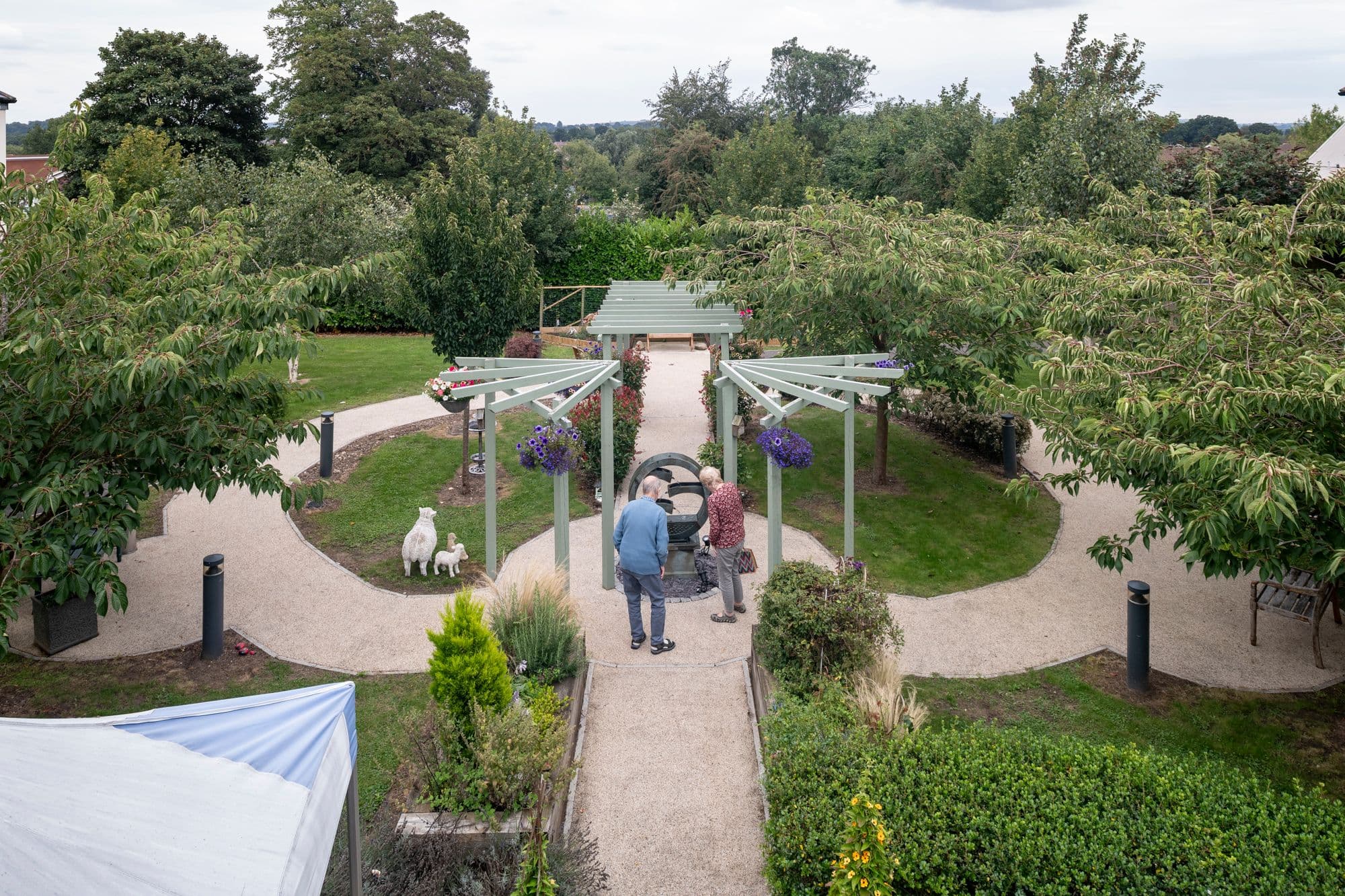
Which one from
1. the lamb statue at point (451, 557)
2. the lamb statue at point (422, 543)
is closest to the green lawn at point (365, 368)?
the lamb statue at point (422, 543)

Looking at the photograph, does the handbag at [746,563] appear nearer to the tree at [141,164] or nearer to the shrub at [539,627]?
the shrub at [539,627]

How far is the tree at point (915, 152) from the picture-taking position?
3247cm

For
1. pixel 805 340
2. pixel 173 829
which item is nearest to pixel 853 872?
pixel 173 829

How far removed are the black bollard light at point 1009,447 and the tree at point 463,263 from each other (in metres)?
7.93

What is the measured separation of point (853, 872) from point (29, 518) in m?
6.59

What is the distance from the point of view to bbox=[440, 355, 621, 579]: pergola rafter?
916cm

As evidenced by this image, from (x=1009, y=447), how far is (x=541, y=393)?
850 cm

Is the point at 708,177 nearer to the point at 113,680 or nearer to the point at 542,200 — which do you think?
the point at 542,200

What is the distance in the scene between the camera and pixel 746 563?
1057 cm

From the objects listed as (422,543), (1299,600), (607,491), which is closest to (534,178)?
(422,543)

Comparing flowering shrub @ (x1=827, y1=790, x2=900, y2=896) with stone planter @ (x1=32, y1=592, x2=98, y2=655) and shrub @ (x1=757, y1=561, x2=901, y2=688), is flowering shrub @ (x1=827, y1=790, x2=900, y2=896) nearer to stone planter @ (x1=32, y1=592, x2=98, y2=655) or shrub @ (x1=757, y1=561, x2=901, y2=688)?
shrub @ (x1=757, y1=561, x2=901, y2=688)

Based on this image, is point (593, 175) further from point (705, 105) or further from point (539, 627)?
point (539, 627)

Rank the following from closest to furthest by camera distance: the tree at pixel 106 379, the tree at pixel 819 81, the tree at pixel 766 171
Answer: the tree at pixel 106 379, the tree at pixel 766 171, the tree at pixel 819 81

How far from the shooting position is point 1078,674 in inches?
338
